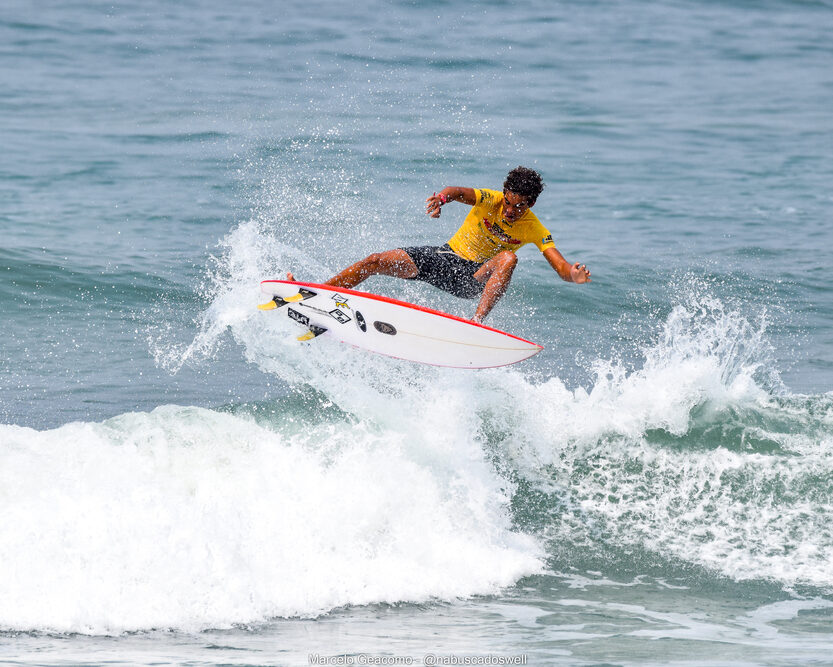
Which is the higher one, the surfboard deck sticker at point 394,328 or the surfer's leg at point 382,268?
the surfer's leg at point 382,268

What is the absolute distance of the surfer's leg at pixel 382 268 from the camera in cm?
916

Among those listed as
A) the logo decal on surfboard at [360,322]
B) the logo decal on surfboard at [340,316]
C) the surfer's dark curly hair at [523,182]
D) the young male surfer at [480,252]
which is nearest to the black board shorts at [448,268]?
the young male surfer at [480,252]

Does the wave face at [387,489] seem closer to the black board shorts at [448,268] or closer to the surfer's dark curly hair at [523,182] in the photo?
the black board shorts at [448,268]

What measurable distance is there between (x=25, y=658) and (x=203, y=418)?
3.34 metres

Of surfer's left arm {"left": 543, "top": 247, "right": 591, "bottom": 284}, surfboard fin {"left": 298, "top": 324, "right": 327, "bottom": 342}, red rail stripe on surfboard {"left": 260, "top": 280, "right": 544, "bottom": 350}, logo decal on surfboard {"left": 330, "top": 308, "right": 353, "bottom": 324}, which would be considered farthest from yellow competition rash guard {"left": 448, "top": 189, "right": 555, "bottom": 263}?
surfboard fin {"left": 298, "top": 324, "right": 327, "bottom": 342}

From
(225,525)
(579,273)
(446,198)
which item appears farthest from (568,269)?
(225,525)

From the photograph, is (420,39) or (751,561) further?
(420,39)

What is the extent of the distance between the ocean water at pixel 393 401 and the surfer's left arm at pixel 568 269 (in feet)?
5.43

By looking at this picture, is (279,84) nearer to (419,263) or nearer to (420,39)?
(420,39)

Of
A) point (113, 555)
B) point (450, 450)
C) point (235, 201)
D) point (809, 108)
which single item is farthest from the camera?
point (809, 108)

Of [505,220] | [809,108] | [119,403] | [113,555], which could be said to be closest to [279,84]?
[809,108]

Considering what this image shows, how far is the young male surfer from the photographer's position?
8672 mm

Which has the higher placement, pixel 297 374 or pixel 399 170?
pixel 399 170

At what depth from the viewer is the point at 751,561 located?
8.41 meters
